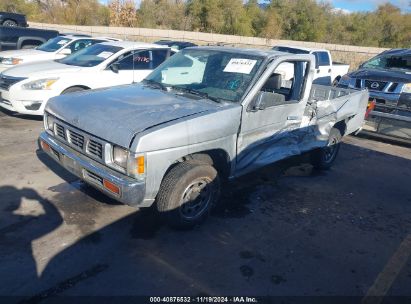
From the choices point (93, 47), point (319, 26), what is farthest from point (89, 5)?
point (93, 47)

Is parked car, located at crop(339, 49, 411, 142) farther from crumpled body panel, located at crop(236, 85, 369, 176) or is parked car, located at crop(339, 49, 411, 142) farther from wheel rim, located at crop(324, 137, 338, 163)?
wheel rim, located at crop(324, 137, 338, 163)

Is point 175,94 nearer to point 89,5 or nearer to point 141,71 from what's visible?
point 141,71

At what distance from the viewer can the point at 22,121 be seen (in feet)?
23.3

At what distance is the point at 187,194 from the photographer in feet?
12.0

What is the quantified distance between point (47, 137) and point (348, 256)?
3409 millimetres

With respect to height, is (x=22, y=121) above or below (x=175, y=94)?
below

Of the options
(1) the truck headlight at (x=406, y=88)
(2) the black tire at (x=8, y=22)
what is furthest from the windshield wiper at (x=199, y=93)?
(2) the black tire at (x=8, y=22)

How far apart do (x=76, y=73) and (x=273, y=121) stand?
14.5ft

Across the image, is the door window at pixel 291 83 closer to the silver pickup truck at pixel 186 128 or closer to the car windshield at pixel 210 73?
the silver pickup truck at pixel 186 128

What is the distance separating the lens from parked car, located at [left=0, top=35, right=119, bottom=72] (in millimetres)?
9336

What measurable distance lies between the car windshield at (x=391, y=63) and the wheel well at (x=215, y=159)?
689 centimetres

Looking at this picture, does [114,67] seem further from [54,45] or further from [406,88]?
[406,88]

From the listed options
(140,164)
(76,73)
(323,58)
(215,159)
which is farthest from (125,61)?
(323,58)

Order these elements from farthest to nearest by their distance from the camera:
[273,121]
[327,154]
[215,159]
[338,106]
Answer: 1. [327,154]
2. [338,106]
3. [273,121]
4. [215,159]
